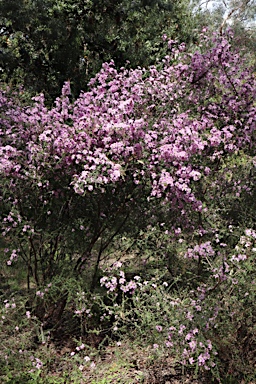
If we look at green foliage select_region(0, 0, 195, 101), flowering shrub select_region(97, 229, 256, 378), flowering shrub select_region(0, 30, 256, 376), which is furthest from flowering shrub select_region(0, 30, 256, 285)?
green foliage select_region(0, 0, 195, 101)

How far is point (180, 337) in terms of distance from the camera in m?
2.79

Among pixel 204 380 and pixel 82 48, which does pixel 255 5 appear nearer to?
pixel 82 48

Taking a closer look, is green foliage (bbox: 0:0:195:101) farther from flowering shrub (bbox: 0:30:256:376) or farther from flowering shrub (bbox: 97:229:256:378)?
flowering shrub (bbox: 97:229:256:378)

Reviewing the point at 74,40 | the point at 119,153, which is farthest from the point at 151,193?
the point at 74,40

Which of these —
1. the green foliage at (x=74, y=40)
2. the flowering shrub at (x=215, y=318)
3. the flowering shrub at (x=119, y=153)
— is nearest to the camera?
the flowering shrub at (x=215, y=318)

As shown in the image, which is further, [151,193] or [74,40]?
[74,40]

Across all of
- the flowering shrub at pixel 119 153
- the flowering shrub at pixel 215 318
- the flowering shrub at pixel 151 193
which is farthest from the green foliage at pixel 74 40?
the flowering shrub at pixel 215 318

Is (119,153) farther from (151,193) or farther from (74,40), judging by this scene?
(74,40)

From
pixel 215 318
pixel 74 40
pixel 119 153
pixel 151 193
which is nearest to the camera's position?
pixel 215 318

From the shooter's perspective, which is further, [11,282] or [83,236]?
[11,282]

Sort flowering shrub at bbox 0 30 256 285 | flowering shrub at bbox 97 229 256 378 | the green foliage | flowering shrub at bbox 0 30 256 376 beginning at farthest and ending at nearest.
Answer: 1. the green foliage
2. flowering shrub at bbox 0 30 256 285
3. flowering shrub at bbox 0 30 256 376
4. flowering shrub at bbox 97 229 256 378

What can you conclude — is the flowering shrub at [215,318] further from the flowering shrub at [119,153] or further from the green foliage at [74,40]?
the green foliage at [74,40]

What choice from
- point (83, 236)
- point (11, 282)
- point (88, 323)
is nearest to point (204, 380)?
point (88, 323)

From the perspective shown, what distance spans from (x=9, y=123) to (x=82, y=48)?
5343mm
